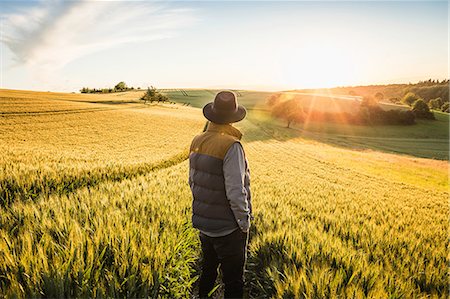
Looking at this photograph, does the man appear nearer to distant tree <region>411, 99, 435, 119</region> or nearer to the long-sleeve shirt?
the long-sleeve shirt

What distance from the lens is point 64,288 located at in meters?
2.20

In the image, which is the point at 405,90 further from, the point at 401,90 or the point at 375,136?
the point at 375,136

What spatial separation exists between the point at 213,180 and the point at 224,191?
0.19 metres

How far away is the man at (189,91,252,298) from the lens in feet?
9.85

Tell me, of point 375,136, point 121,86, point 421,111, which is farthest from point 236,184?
point 121,86

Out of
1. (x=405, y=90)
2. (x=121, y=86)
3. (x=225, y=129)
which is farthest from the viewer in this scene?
(x=405, y=90)

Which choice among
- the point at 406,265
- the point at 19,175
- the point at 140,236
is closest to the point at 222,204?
the point at 140,236

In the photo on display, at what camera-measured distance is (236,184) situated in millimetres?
2955

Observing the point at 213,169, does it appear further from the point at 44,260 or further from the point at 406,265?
the point at 406,265

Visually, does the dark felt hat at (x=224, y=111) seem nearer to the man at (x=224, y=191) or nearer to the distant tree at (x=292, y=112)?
the man at (x=224, y=191)

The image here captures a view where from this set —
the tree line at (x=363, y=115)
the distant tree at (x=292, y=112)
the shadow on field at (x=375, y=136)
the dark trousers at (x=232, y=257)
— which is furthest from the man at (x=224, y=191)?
the tree line at (x=363, y=115)

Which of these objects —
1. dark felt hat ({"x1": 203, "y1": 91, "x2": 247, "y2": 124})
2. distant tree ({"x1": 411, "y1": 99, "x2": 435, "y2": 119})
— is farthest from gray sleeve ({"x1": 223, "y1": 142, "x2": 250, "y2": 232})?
distant tree ({"x1": 411, "y1": 99, "x2": 435, "y2": 119})

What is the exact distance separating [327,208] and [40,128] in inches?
1053

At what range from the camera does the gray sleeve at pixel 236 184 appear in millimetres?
2959
